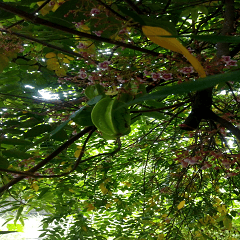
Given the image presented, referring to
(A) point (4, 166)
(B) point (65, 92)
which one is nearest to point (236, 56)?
(A) point (4, 166)

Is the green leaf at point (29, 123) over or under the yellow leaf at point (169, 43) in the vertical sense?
over

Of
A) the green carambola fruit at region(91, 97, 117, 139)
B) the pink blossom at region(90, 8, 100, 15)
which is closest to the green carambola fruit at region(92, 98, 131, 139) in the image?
the green carambola fruit at region(91, 97, 117, 139)

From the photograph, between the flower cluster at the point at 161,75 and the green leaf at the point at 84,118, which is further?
the flower cluster at the point at 161,75

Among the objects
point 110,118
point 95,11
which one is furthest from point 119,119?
point 95,11

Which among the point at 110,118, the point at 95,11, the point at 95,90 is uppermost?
the point at 95,11

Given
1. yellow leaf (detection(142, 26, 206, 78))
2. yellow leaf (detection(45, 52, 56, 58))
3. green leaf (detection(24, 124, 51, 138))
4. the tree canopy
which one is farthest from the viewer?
yellow leaf (detection(45, 52, 56, 58))

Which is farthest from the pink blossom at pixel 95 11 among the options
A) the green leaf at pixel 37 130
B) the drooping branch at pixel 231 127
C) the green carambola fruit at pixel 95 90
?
the drooping branch at pixel 231 127

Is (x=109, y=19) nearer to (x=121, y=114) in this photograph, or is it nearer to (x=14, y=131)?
(x=121, y=114)

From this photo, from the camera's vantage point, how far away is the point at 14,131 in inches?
40.9

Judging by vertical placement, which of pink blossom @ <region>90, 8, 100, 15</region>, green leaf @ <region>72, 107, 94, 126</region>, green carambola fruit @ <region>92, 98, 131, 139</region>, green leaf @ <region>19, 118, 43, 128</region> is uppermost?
pink blossom @ <region>90, 8, 100, 15</region>

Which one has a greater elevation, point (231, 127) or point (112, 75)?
point (112, 75)

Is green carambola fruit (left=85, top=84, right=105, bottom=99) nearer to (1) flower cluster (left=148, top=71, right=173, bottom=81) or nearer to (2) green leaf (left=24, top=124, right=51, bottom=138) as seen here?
(1) flower cluster (left=148, top=71, right=173, bottom=81)

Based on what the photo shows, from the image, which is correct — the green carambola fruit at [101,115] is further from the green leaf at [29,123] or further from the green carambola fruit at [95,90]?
the green leaf at [29,123]

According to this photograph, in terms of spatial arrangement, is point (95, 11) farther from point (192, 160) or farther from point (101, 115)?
point (192, 160)
